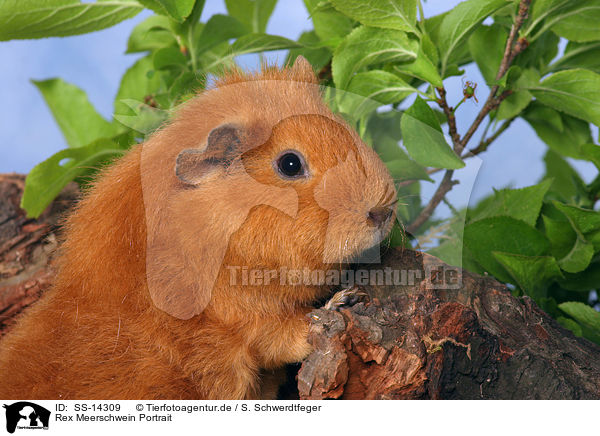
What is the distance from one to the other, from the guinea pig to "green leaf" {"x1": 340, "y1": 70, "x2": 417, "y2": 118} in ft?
1.15

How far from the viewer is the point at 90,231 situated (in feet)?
5.24

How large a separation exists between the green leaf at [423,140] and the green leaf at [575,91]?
19.9 inches

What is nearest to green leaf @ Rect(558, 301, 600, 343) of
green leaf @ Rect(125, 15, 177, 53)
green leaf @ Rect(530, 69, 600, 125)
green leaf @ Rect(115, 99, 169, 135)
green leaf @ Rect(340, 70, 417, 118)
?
green leaf @ Rect(530, 69, 600, 125)

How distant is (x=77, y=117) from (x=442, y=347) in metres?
2.06

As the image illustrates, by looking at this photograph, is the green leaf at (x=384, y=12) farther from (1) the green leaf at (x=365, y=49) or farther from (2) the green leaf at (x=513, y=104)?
(2) the green leaf at (x=513, y=104)

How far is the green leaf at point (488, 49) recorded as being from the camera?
211 cm

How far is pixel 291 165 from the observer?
1.49 m

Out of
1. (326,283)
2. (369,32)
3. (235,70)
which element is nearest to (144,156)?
(235,70)

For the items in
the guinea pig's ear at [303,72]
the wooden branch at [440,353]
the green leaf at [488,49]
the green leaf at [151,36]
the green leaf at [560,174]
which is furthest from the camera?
the green leaf at [560,174]

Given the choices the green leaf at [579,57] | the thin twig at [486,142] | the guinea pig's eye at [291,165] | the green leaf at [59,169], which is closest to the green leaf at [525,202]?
the thin twig at [486,142]

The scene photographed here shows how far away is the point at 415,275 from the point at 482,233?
414mm

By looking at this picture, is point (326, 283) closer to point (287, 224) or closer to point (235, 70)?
point (287, 224)
